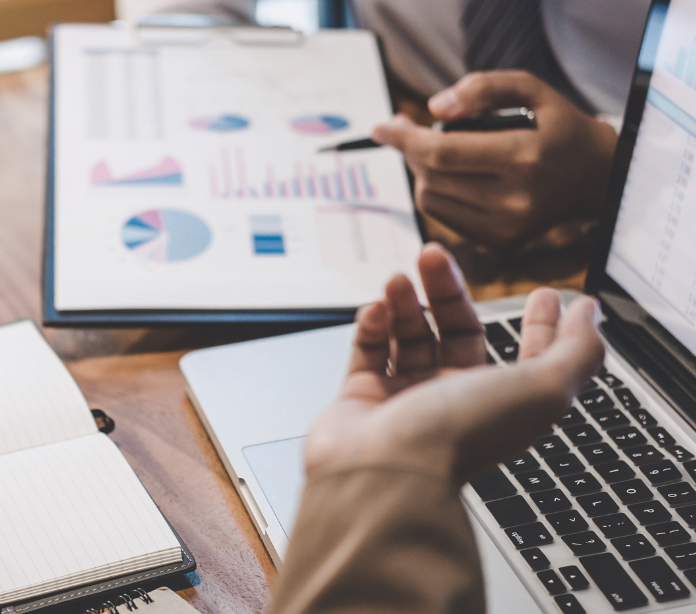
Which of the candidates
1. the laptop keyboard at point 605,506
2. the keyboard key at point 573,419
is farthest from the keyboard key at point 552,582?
the keyboard key at point 573,419

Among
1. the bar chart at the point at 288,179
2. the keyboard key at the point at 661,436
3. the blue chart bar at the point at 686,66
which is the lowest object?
the keyboard key at the point at 661,436

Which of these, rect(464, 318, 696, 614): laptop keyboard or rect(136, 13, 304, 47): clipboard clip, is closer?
rect(464, 318, 696, 614): laptop keyboard

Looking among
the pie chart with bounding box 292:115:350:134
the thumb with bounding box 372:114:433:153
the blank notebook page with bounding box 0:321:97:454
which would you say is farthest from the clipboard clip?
the blank notebook page with bounding box 0:321:97:454

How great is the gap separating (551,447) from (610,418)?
0.15 feet

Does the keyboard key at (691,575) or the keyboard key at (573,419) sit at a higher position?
the keyboard key at (573,419)

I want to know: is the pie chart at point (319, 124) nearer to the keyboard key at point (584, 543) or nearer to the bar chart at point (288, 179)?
the bar chart at point (288, 179)

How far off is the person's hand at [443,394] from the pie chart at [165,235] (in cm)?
27

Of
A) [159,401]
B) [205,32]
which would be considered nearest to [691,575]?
[159,401]

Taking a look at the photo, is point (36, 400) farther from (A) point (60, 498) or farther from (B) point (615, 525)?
(B) point (615, 525)

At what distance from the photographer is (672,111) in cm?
44

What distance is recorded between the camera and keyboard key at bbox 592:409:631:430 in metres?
0.44

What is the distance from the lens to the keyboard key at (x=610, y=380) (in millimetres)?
471

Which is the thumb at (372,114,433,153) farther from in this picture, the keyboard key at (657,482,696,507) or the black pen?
the keyboard key at (657,482,696,507)

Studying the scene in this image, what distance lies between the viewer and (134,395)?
51 cm
